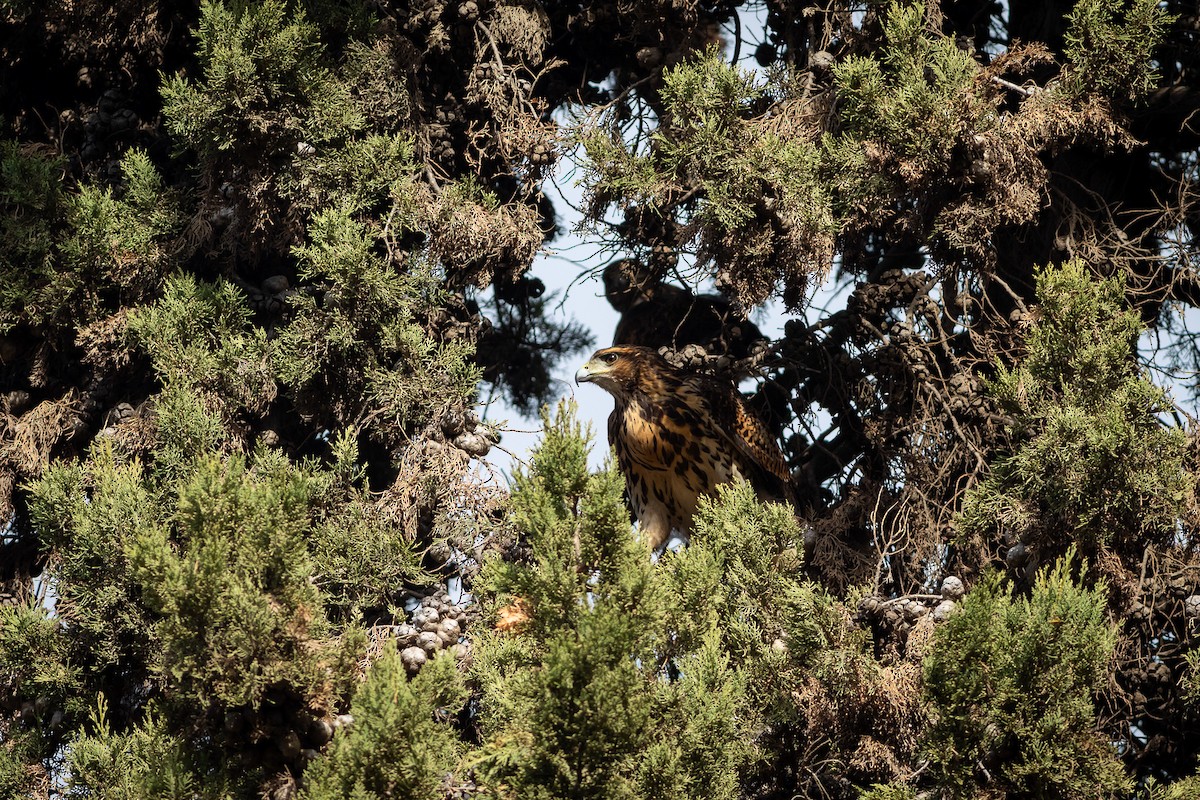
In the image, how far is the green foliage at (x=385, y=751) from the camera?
3070 mm

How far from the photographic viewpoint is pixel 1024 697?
10.7 feet

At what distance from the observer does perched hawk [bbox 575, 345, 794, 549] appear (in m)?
5.25

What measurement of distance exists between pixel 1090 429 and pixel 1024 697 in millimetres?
806

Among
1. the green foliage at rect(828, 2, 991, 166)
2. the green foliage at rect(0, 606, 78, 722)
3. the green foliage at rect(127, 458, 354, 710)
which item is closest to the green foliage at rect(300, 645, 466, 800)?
the green foliage at rect(127, 458, 354, 710)

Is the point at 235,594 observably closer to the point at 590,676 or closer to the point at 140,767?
the point at 140,767

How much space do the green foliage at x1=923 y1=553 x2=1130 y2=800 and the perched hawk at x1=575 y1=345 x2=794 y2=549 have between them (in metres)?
1.92

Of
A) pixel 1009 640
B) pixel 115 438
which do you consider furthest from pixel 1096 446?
pixel 115 438

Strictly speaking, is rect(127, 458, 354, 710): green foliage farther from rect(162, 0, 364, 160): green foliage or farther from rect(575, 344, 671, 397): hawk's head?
rect(575, 344, 671, 397): hawk's head

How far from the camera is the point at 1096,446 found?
3713mm

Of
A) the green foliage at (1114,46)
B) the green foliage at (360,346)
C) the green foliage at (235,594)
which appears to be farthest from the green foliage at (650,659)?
the green foliage at (1114,46)

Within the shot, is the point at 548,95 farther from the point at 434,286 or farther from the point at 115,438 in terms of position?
the point at 115,438

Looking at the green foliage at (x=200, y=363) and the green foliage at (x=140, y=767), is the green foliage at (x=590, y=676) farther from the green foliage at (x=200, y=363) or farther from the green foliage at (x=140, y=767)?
the green foliage at (x=200, y=363)

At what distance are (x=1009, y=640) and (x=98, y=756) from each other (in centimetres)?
221

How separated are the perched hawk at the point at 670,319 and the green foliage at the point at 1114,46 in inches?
55.5
